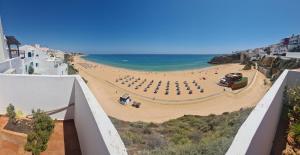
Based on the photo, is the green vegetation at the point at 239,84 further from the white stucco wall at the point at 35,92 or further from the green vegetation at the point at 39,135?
the green vegetation at the point at 39,135

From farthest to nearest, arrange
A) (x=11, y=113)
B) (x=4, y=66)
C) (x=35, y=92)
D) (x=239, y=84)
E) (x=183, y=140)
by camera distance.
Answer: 1. (x=239, y=84)
2. (x=4, y=66)
3. (x=183, y=140)
4. (x=35, y=92)
5. (x=11, y=113)

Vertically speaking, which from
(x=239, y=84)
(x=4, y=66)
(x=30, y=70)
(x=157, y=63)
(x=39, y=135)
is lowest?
(x=239, y=84)

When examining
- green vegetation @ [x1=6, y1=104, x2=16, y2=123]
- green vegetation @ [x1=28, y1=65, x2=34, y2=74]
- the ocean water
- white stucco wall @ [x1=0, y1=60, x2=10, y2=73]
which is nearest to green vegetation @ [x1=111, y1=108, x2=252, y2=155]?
green vegetation @ [x1=6, y1=104, x2=16, y2=123]

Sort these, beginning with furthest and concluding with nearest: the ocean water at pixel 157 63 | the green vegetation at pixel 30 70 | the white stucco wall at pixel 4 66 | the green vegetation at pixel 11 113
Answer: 1. the ocean water at pixel 157 63
2. the green vegetation at pixel 30 70
3. the white stucco wall at pixel 4 66
4. the green vegetation at pixel 11 113

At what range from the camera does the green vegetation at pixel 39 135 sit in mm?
3830

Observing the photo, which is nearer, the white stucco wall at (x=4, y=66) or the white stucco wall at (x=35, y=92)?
the white stucco wall at (x=35, y=92)

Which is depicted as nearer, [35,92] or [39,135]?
[39,135]

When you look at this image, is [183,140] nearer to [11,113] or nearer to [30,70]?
[11,113]

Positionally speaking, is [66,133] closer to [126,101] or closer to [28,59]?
[28,59]

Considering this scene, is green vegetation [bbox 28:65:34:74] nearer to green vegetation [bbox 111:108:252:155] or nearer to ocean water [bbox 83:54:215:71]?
green vegetation [bbox 111:108:252:155]

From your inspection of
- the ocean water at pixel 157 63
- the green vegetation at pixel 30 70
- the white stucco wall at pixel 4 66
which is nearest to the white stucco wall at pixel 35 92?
the white stucco wall at pixel 4 66

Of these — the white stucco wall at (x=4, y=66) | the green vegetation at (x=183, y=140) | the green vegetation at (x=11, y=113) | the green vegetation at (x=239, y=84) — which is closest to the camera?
the green vegetation at (x=183, y=140)

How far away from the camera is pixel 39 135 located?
13.0 ft

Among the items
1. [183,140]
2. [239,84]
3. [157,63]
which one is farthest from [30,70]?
[157,63]
